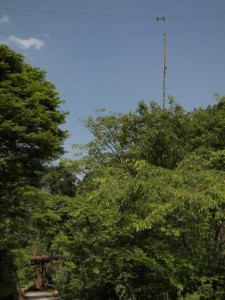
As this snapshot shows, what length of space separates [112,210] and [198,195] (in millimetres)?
3124

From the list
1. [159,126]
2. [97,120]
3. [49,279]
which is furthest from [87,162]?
[49,279]

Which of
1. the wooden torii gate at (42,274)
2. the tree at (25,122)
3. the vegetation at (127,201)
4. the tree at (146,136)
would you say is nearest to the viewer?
the vegetation at (127,201)

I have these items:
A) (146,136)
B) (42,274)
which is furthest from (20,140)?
(42,274)

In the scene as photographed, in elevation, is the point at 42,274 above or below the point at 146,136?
below

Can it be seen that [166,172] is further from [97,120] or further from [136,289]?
[97,120]

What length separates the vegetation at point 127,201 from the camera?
28.7 ft

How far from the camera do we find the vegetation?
8734mm

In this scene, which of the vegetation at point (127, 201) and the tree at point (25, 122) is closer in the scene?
the vegetation at point (127, 201)

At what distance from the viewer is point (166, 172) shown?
8992 mm

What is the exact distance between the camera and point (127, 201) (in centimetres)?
896

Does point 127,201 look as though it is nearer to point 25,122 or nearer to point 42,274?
point 25,122

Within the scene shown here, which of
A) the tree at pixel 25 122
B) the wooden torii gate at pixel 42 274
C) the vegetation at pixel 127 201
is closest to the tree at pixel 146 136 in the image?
the vegetation at pixel 127 201

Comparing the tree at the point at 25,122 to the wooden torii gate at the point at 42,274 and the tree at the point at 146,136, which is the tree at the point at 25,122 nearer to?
the tree at the point at 146,136

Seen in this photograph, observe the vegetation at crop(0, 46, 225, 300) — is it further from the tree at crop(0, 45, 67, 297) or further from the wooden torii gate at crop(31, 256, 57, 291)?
the wooden torii gate at crop(31, 256, 57, 291)
